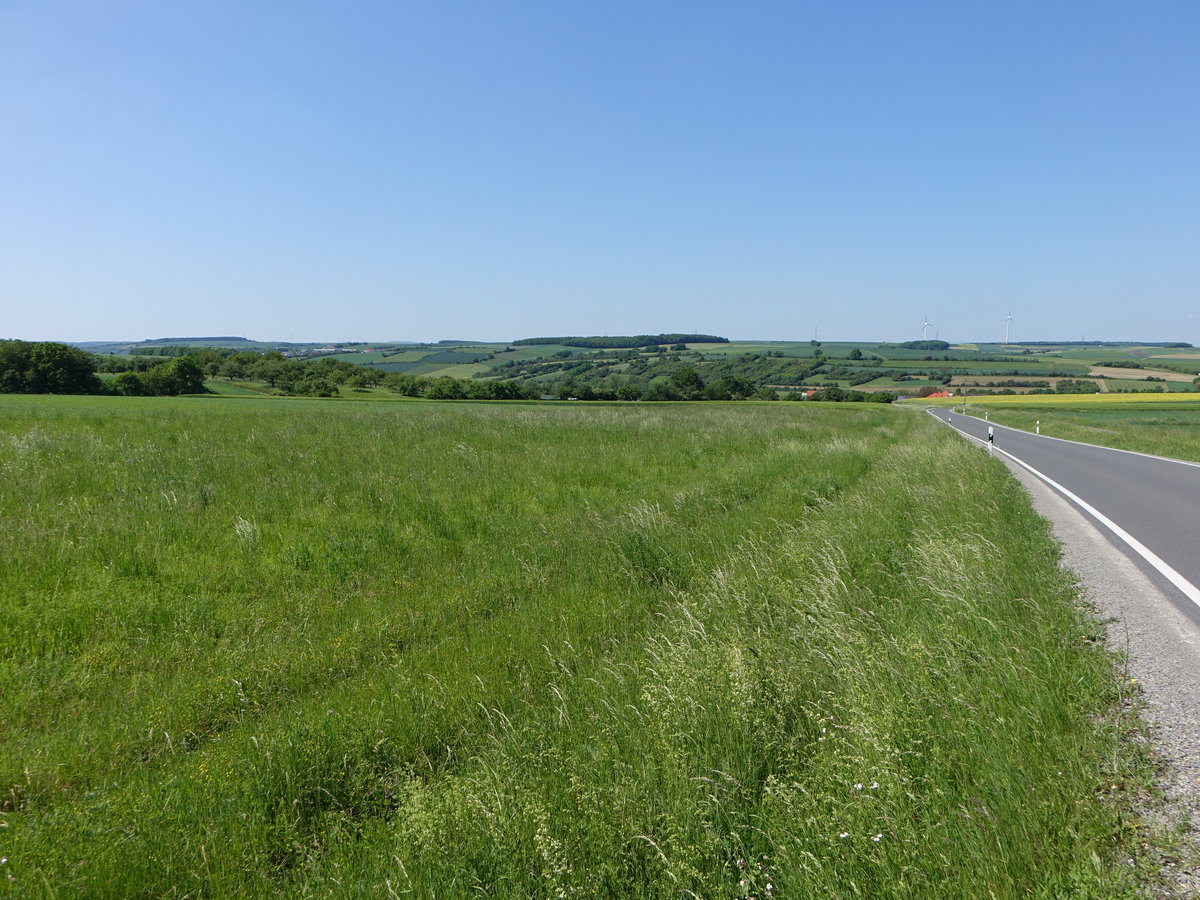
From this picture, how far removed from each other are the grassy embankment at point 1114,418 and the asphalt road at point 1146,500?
3.30 metres

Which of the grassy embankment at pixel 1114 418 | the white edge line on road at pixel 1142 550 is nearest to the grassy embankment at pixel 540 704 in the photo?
the white edge line on road at pixel 1142 550

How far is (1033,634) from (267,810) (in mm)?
5174

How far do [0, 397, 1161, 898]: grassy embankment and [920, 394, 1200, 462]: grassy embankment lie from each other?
68.5 ft

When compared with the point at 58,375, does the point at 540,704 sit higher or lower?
lower

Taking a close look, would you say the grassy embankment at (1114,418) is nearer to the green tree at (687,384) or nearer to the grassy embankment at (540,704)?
the grassy embankment at (540,704)

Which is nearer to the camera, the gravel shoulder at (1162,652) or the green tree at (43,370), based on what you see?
the gravel shoulder at (1162,652)

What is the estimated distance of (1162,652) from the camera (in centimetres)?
474

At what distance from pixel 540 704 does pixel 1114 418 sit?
68.8 meters

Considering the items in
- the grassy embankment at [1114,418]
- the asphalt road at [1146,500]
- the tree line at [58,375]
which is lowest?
the grassy embankment at [1114,418]

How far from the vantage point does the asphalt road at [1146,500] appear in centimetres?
716

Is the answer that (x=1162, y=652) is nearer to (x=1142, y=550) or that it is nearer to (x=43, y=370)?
(x=1142, y=550)

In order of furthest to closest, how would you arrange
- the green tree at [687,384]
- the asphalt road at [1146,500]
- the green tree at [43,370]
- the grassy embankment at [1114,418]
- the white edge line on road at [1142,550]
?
the green tree at [687,384] → the green tree at [43,370] → the grassy embankment at [1114,418] → the asphalt road at [1146,500] → the white edge line on road at [1142,550]

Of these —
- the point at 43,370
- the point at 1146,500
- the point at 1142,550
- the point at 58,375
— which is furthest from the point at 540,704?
the point at 43,370

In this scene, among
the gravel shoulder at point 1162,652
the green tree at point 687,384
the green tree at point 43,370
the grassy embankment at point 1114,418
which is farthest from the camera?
the green tree at point 687,384
